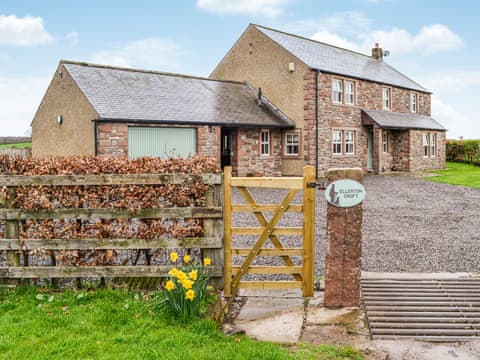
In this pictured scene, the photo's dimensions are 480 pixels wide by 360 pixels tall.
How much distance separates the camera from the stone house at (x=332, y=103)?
25.4 m

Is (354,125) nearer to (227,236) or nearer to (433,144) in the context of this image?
(433,144)

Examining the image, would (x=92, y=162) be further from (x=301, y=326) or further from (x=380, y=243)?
Result: (x=380, y=243)

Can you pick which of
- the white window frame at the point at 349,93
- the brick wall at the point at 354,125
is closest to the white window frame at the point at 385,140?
the brick wall at the point at 354,125

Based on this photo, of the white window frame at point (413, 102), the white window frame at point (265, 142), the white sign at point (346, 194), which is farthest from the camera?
the white window frame at point (413, 102)

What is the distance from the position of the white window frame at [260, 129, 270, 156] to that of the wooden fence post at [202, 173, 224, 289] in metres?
19.8

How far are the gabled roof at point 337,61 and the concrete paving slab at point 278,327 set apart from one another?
21.3 meters

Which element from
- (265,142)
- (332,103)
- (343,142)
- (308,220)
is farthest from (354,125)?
(308,220)

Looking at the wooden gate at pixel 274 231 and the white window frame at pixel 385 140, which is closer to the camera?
the wooden gate at pixel 274 231

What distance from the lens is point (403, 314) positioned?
5.12 metres

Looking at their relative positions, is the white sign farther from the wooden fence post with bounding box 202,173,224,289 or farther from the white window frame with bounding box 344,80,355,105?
the white window frame with bounding box 344,80,355,105

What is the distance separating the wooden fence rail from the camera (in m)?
5.73

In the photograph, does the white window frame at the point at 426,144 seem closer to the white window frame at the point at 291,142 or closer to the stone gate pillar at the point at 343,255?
the white window frame at the point at 291,142

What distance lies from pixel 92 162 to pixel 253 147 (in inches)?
751

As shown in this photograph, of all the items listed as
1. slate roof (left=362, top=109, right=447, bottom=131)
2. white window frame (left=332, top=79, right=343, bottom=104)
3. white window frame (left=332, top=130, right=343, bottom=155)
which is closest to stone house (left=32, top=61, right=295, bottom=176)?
white window frame (left=332, top=130, right=343, bottom=155)
